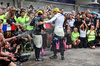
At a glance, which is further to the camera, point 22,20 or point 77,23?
point 77,23

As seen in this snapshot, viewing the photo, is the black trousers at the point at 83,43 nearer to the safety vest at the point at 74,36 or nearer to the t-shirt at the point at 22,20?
the safety vest at the point at 74,36

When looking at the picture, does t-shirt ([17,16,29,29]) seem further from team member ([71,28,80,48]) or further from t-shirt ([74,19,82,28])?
t-shirt ([74,19,82,28])

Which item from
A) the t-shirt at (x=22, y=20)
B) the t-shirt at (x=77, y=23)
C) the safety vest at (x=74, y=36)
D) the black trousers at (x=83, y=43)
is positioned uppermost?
the t-shirt at (x=22, y=20)

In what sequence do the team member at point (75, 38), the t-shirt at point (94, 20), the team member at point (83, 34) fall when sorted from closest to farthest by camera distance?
1. the team member at point (75, 38)
2. the team member at point (83, 34)
3. the t-shirt at point (94, 20)

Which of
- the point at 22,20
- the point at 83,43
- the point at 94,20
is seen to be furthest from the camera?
the point at 94,20

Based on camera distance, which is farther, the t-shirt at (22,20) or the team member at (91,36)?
the team member at (91,36)

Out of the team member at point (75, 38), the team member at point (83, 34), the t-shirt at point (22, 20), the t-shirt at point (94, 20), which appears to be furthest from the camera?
the t-shirt at point (94, 20)

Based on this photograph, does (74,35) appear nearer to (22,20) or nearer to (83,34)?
(83,34)

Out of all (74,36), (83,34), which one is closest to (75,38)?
(74,36)

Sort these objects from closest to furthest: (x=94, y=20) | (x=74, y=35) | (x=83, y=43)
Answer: (x=74, y=35) < (x=83, y=43) < (x=94, y=20)

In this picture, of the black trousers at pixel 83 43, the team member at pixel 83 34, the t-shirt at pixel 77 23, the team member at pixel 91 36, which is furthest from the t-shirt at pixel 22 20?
the team member at pixel 91 36

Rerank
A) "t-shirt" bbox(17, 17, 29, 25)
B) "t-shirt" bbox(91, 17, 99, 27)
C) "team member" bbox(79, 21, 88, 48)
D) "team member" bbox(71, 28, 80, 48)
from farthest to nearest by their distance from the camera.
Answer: "t-shirt" bbox(91, 17, 99, 27), "team member" bbox(79, 21, 88, 48), "team member" bbox(71, 28, 80, 48), "t-shirt" bbox(17, 17, 29, 25)

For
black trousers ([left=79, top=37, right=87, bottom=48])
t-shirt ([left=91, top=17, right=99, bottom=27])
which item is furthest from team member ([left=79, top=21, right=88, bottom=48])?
t-shirt ([left=91, top=17, right=99, bottom=27])

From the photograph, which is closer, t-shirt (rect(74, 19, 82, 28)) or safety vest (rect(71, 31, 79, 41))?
safety vest (rect(71, 31, 79, 41))
